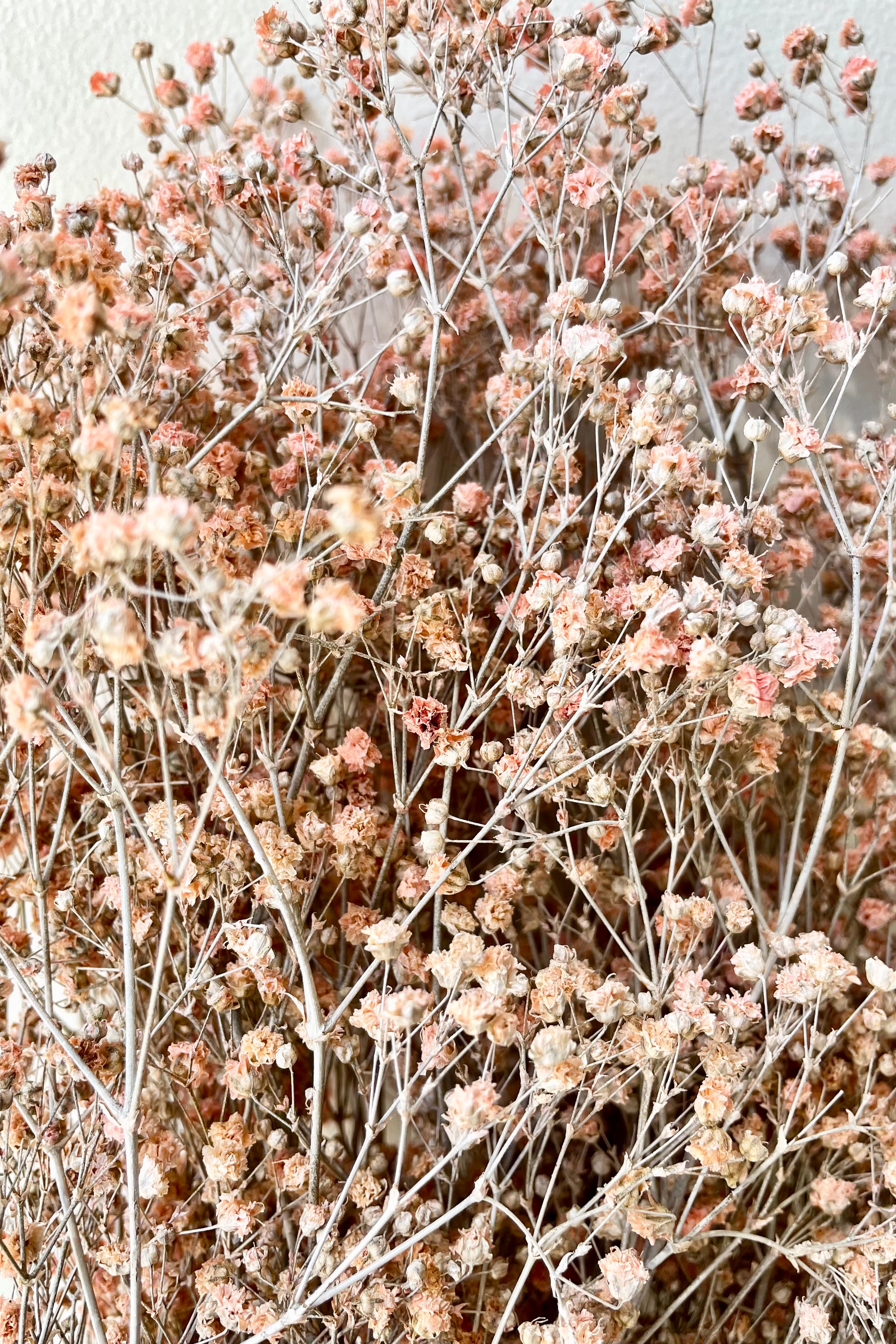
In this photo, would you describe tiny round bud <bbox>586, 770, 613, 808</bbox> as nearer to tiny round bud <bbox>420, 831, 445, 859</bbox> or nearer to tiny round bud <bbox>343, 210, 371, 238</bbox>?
tiny round bud <bbox>420, 831, 445, 859</bbox>

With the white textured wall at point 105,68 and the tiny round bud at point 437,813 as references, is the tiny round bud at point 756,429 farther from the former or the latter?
the white textured wall at point 105,68

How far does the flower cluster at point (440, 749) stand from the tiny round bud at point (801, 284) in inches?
0.8

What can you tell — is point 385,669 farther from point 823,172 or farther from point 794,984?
point 823,172

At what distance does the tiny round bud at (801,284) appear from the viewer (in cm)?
65

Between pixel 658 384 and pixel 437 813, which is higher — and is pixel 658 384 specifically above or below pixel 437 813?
above

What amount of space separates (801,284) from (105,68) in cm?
71

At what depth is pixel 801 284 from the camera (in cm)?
65

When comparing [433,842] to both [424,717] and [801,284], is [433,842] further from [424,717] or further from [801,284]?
[801,284]

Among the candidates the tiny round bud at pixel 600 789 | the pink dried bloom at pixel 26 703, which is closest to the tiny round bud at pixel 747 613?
the tiny round bud at pixel 600 789

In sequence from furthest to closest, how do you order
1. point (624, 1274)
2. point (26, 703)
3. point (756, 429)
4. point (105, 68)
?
point (105, 68)
point (756, 429)
point (624, 1274)
point (26, 703)

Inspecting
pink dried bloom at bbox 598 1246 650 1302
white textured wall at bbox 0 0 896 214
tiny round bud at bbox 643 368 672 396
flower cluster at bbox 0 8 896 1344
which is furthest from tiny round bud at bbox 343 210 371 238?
pink dried bloom at bbox 598 1246 650 1302

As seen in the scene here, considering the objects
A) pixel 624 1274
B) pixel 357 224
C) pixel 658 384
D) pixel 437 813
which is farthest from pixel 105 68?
pixel 624 1274

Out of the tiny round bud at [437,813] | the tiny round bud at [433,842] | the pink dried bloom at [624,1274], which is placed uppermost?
the tiny round bud at [437,813]

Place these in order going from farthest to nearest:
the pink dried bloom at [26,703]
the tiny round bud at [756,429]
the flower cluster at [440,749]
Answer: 1. the tiny round bud at [756,429]
2. the flower cluster at [440,749]
3. the pink dried bloom at [26,703]
